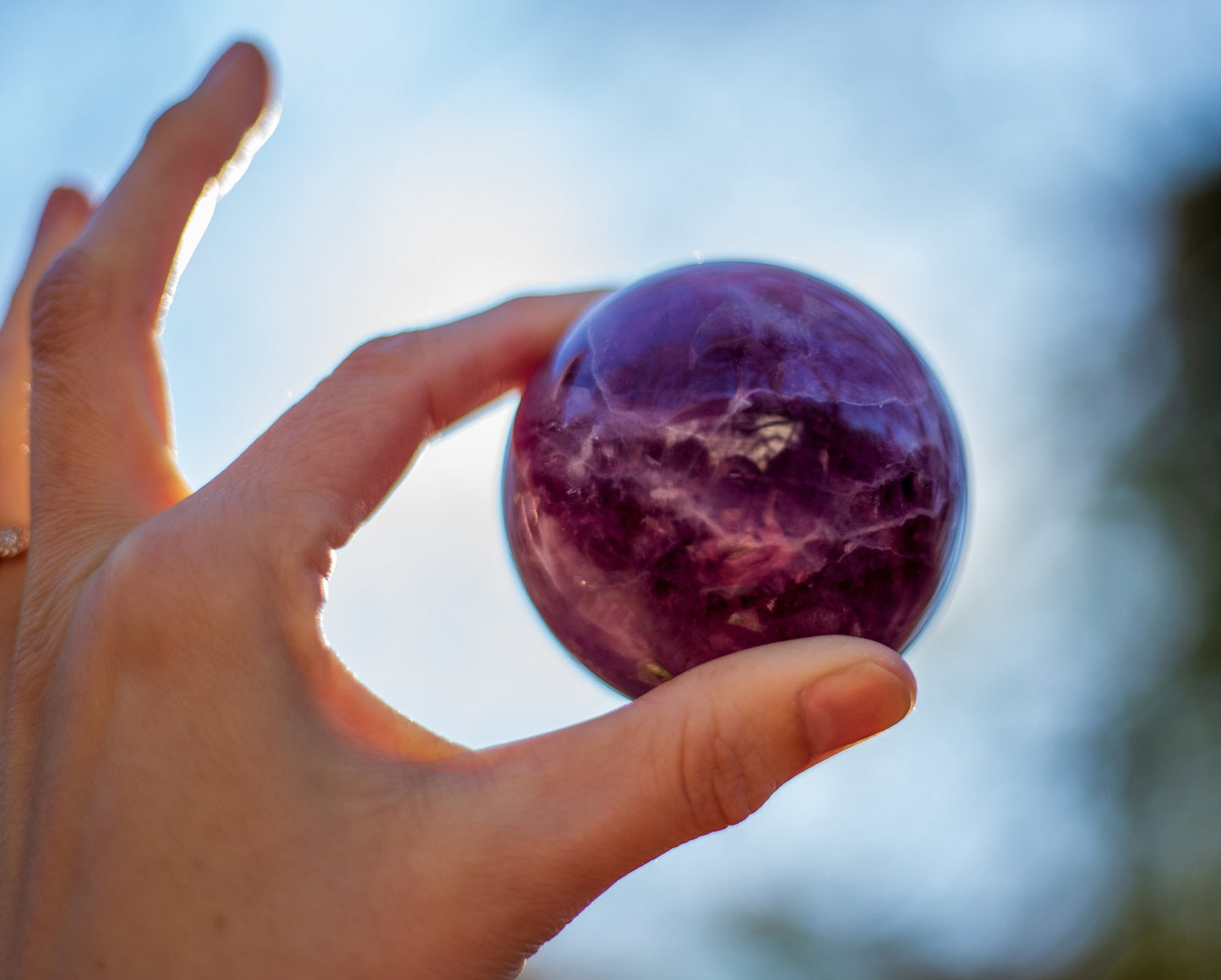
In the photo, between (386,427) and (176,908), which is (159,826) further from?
(386,427)

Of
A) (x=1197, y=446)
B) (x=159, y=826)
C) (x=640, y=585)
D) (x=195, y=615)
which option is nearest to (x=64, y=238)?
(x=195, y=615)

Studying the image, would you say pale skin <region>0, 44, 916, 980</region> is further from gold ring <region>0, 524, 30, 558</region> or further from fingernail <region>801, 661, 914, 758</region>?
gold ring <region>0, 524, 30, 558</region>

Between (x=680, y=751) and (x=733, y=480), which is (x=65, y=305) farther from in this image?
(x=680, y=751)

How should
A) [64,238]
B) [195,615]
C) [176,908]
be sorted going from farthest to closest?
[64,238] < [195,615] < [176,908]

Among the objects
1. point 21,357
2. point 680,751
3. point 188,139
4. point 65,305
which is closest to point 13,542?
point 65,305

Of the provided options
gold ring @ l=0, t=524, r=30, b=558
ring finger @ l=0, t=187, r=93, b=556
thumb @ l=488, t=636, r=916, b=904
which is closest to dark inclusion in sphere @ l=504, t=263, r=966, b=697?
thumb @ l=488, t=636, r=916, b=904

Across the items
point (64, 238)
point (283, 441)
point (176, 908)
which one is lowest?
point (176, 908)

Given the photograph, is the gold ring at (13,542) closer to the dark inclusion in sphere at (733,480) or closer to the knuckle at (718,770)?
the dark inclusion in sphere at (733,480)

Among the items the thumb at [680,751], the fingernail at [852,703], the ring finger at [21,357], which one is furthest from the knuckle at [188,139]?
the fingernail at [852,703]
